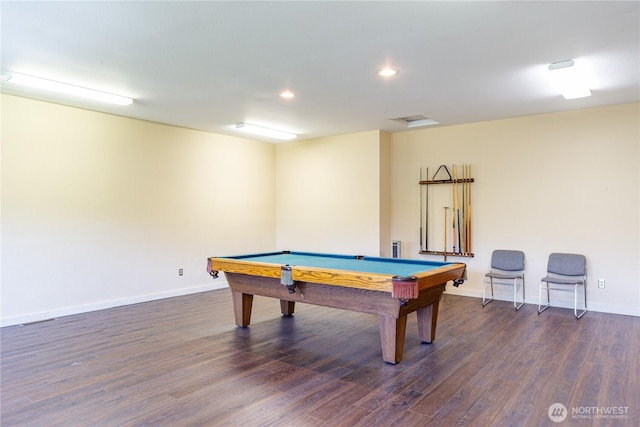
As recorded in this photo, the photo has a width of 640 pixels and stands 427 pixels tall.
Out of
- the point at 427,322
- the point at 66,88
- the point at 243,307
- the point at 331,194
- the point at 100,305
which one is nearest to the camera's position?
the point at 427,322

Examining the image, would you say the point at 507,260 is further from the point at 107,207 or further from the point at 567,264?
the point at 107,207

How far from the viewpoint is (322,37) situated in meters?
3.03

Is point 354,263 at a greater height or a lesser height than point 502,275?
greater

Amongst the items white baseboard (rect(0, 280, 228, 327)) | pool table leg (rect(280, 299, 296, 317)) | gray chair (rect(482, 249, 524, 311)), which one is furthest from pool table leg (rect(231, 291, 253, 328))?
gray chair (rect(482, 249, 524, 311))

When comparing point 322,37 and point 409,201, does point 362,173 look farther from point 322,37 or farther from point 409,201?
point 322,37

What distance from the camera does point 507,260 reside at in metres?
5.58

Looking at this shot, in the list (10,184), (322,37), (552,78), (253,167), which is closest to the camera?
(322,37)

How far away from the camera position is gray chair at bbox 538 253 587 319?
16.1 feet

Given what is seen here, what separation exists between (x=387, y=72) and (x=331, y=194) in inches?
135

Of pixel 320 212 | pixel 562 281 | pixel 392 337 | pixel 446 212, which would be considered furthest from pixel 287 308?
pixel 562 281

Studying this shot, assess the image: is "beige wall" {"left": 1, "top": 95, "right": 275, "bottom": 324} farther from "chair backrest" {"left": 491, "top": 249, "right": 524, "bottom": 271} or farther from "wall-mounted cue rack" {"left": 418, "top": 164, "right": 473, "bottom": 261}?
"chair backrest" {"left": 491, "top": 249, "right": 524, "bottom": 271}

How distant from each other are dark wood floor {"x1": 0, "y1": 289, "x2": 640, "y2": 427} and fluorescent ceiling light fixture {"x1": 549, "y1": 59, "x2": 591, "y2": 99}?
99.4 inches

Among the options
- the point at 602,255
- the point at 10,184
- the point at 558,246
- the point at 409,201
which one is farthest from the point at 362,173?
the point at 10,184

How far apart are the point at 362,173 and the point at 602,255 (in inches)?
136
